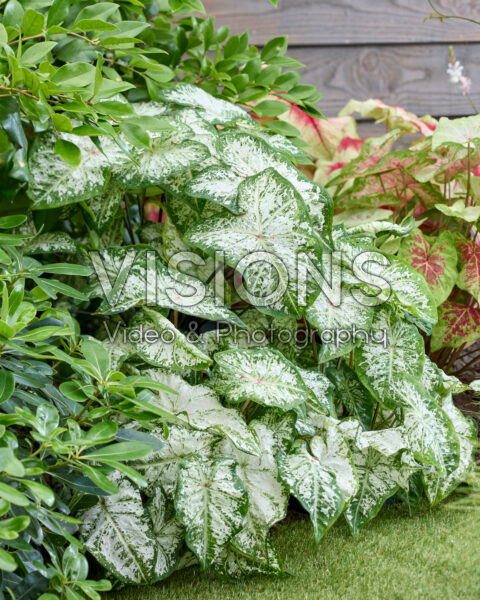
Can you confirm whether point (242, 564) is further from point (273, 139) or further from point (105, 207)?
point (273, 139)

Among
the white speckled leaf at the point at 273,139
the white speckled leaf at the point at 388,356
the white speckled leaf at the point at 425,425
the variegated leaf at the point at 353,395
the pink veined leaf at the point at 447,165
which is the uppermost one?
the white speckled leaf at the point at 273,139

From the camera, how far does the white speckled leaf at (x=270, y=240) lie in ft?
3.01

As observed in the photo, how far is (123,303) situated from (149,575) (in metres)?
0.39

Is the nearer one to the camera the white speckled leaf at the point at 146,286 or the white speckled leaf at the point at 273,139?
the white speckled leaf at the point at 146,286

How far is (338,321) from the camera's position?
3.22 feet

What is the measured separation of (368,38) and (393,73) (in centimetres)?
13

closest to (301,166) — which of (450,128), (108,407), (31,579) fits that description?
Result: (450,128)

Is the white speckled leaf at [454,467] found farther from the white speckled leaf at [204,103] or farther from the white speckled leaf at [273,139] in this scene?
the white speckled leaf at [204,103]

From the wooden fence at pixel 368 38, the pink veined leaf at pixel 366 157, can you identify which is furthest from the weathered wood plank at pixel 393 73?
the pink veined leaf at pixel 366 157

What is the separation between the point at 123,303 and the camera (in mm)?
921

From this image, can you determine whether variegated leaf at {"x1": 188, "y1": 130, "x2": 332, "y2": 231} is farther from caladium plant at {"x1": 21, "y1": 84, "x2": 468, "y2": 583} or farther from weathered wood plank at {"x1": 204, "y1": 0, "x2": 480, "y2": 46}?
weathered wood plank at {"x1": 204, "y1": 0, "x2": 480, "y2": 46}

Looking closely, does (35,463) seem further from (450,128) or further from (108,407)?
(450,128)

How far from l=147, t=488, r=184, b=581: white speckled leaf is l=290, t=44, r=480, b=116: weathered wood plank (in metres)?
1.43

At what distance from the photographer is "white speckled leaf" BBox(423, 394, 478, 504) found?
980mm
